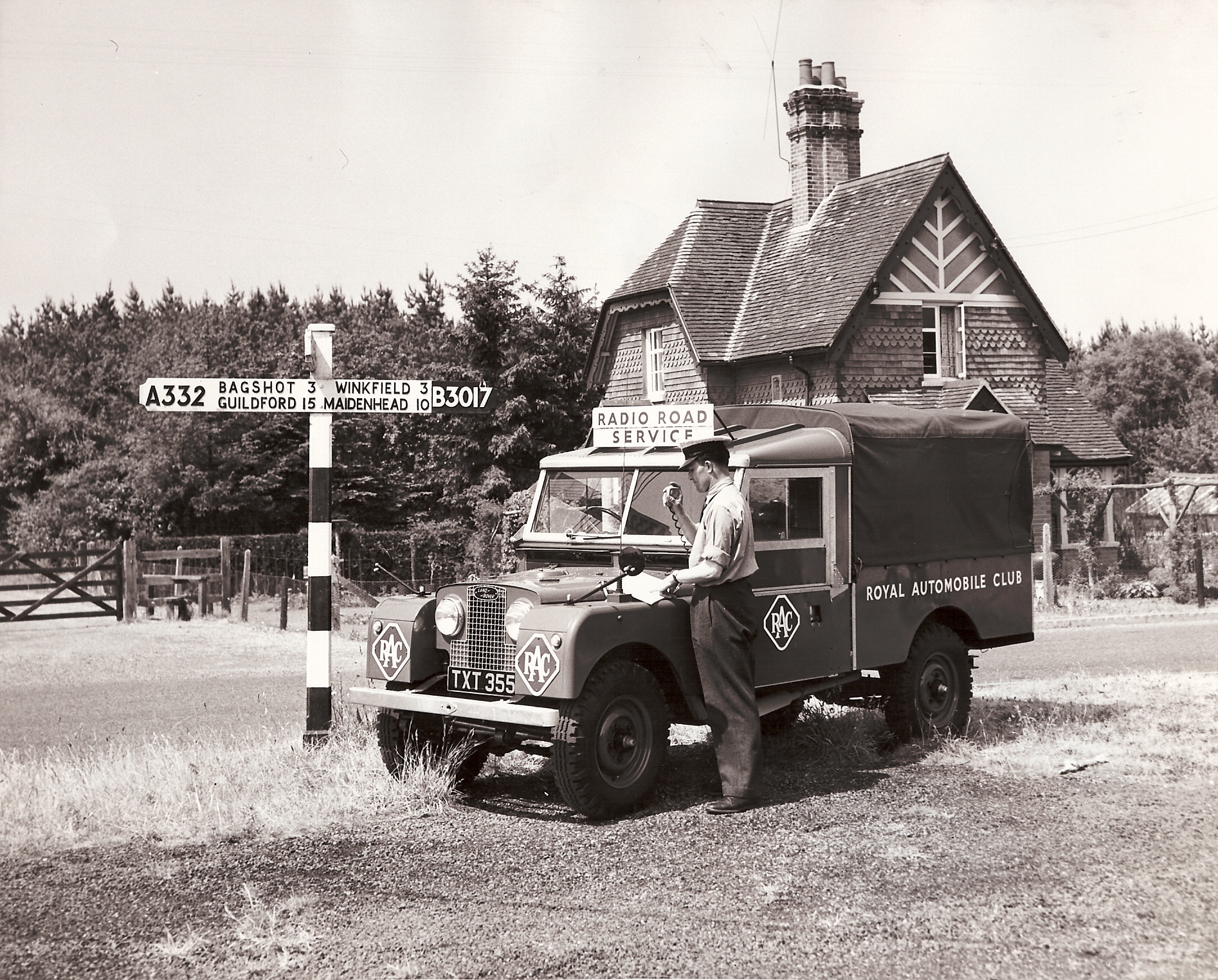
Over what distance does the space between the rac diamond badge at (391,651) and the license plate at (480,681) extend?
1.05ft

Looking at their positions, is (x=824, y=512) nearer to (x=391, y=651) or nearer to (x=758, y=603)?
(x=758, y=603)

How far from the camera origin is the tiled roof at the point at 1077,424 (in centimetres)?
2948

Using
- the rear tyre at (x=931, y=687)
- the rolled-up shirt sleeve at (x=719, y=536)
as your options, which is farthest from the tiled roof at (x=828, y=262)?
the rolled-up shirt sleeve at (x=719, y=536)

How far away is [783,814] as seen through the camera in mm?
6844

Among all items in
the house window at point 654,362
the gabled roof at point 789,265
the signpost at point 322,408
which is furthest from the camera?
the house window at point 654,362

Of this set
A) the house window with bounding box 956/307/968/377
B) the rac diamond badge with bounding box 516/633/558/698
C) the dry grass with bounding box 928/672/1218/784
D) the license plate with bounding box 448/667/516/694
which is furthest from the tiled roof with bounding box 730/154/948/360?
the rac diamond badge with bounding box 516/633/558/698

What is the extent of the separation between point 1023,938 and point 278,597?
24.7 metres

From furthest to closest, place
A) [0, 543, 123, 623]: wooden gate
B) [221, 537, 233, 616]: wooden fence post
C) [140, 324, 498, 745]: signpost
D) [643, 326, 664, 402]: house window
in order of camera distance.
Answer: [643, 326, 664, 402]: house window → [221, 537, 233, 616]: wooden fence post → [0, 543, 123, 623]: wooden gate → [140, 324, 498, 745]: signpost

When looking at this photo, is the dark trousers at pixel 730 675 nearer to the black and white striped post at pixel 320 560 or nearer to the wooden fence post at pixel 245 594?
the black and white striped post at pixel 320 560

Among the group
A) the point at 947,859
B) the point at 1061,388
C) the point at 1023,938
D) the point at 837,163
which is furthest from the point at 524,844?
the point at 1061,388

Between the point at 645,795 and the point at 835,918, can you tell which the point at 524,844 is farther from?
the point at 835,918

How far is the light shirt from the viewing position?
695cm

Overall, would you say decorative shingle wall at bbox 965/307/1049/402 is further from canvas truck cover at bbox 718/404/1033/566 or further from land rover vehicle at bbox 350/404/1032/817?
land rover vehicle at bbox 350/404/1032/817

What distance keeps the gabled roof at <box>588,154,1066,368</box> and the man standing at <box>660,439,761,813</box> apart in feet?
62.2
